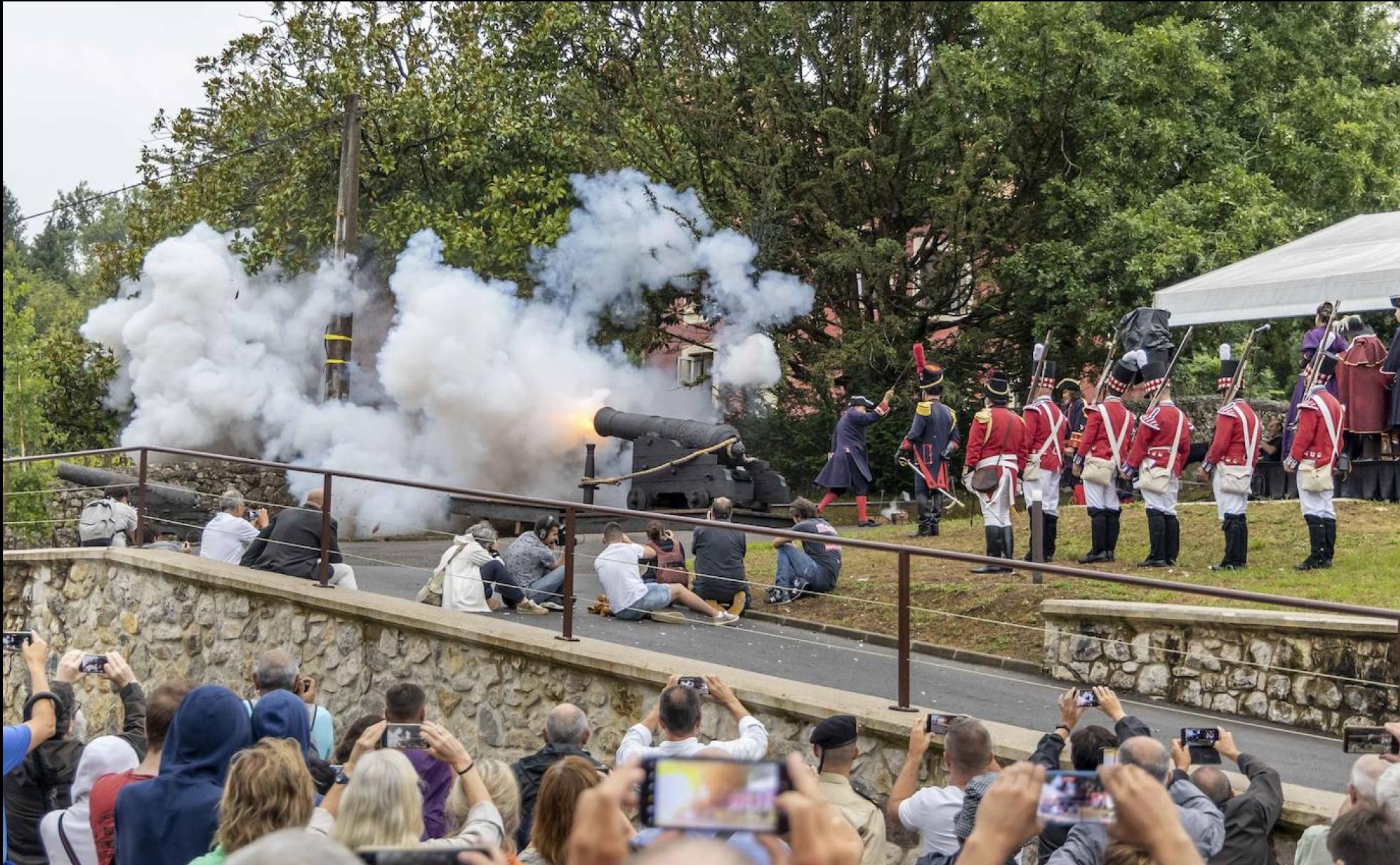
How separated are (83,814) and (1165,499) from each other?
9520 mm

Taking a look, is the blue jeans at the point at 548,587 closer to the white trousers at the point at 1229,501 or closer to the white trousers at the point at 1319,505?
the white trousers at the point at 1229,501

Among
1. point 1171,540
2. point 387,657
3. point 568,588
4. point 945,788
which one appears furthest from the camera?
point 1171,540

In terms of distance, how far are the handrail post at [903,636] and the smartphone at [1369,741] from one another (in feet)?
A: 9.01

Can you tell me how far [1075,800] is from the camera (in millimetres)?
2730

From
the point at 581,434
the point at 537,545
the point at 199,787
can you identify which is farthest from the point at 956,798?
the point at 581,434

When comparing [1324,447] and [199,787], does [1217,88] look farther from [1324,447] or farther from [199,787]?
[199,787]

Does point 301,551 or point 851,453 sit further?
point 851,453

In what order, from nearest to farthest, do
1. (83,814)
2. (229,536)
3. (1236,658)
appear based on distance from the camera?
(83,814)
(1236,658)
(229,536)

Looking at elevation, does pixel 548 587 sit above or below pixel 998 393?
below

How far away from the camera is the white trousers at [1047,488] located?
14.4 meters

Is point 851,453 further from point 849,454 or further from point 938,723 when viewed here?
point 938,723

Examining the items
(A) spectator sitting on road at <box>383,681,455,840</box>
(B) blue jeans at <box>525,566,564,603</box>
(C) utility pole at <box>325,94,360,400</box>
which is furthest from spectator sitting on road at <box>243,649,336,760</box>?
(C) utility pole at <box>325,94,360,400</box>

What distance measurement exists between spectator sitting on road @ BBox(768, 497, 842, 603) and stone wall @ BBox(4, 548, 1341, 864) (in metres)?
3.29

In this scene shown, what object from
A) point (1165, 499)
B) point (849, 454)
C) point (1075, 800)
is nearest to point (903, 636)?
point (1075, 800)
